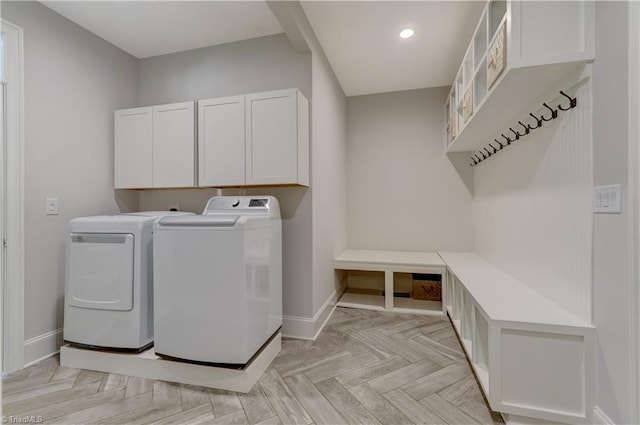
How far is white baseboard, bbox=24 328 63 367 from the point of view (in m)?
2.11

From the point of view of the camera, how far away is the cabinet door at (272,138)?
2268 millimetres

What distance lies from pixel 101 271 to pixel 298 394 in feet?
5.10

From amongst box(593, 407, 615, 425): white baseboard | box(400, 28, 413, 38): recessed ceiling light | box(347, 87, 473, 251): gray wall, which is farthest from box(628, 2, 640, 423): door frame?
box(347, 87, 473, 251): gray wall

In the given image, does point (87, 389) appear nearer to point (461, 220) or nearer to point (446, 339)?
→ point (446, 339)

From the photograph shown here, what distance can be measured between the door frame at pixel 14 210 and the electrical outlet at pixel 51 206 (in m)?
0.16

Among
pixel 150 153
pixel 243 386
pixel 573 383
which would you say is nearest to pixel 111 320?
pixel 243 386

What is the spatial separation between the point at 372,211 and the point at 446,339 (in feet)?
6.03

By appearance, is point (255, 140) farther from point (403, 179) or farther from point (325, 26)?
Answer: point (403, 179)

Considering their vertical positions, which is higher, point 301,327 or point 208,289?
point 208,289

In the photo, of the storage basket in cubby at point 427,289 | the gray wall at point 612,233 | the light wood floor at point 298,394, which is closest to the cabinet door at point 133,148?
the light wood floor at point 298,394

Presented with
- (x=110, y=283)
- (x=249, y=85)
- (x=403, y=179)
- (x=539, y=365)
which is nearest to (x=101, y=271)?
(x=110, y=283)

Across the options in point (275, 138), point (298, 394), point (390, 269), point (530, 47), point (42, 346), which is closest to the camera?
point (530, 47)

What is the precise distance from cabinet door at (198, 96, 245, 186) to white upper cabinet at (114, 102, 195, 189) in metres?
0.11

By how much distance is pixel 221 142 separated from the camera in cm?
243
